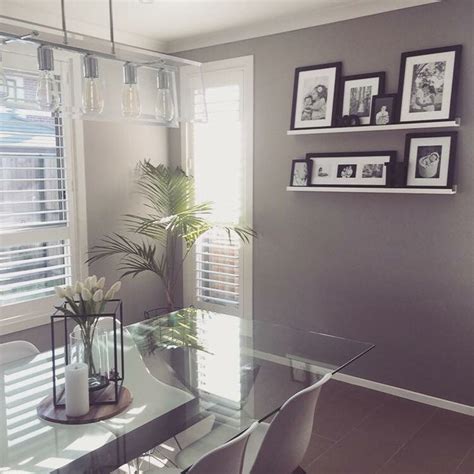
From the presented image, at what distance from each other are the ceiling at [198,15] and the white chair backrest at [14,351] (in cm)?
215

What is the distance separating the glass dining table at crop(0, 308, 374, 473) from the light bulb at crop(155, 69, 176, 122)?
1093mm

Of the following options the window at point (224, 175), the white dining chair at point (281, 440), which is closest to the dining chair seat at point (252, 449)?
the white dining chair at point (281, 440)

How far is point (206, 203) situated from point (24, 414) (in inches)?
→ 98.8

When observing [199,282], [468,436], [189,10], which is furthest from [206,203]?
[468,436]

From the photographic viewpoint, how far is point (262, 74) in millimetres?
3971

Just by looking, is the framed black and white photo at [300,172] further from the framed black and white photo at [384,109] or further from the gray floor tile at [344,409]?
the gray floor tile at [344,409]

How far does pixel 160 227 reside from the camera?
4.27 metres

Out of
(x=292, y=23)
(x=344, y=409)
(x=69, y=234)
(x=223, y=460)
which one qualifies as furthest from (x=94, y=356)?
(x=292, y=23)

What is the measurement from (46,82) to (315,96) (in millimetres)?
2272

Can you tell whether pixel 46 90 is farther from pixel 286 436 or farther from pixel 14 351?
pixel 286 436

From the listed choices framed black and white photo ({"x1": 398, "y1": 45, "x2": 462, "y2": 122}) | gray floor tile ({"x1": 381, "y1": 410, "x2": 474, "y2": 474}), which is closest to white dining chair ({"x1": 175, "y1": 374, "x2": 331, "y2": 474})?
gray floor tile ({"x1": 381, "y1": 410, "x2": 474, "y2": 474})

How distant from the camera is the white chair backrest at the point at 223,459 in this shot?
4.83ft

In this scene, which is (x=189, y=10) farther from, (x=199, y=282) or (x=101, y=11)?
(x=199, y=282)

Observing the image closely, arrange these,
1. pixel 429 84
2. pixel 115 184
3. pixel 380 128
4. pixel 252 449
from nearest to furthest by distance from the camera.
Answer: pixel 252 449 < pixel 429 84 < pixel 380 128 < pixel 115 184
